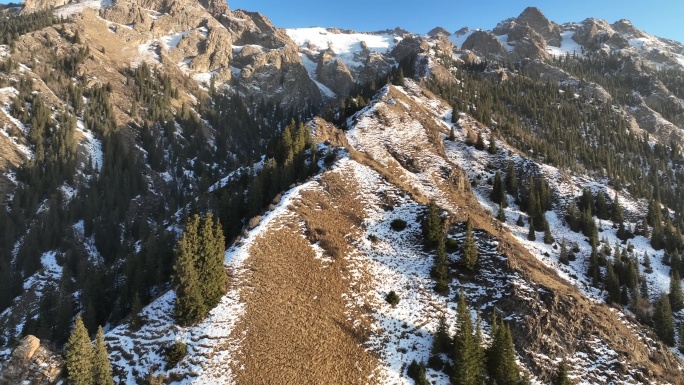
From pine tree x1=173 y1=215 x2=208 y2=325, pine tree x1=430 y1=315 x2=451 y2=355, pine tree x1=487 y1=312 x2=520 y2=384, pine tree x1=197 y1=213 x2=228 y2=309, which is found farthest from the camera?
pine tree x1=197 y1=213 x2=228 y2=309

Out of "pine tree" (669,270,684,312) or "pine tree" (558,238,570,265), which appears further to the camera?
"pine tree" (558,238,570,265)

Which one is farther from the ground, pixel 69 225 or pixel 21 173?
pixel 21 173

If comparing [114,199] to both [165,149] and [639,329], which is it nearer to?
[165,149]

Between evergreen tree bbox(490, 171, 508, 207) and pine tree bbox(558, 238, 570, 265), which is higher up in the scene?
evergreen tree bbox(490, 171, 508, 207)

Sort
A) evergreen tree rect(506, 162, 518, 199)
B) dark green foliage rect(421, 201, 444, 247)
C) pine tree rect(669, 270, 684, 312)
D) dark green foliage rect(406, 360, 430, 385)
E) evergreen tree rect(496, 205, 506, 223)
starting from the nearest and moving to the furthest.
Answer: dark green foliage rect(406, 360, 430, 385)
dark green foliage rect(421, 201, 444, 247)
pine tree rect(669, 270, 684, 312)
evergreen tree rect(496, 205, 506, 223)
evergreen tree rect(506, 162, 518, 199)

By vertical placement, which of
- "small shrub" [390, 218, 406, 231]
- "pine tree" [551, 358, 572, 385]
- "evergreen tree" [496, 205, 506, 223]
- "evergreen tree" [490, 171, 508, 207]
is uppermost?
"evergreen tree" [490, 171, 508, 207]

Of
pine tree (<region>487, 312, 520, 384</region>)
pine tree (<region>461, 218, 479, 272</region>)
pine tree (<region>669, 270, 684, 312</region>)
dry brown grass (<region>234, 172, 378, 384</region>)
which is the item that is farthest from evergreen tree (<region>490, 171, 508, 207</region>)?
pine tree (<region>487, 312, 520, 384</region>)

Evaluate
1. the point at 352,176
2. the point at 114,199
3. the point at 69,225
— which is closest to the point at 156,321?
the point at 352,176

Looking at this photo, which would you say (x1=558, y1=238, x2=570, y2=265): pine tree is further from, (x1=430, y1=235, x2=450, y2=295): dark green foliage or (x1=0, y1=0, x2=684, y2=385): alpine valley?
(x1=430, y1=235, x2=450, y2=295): dark green foliage
